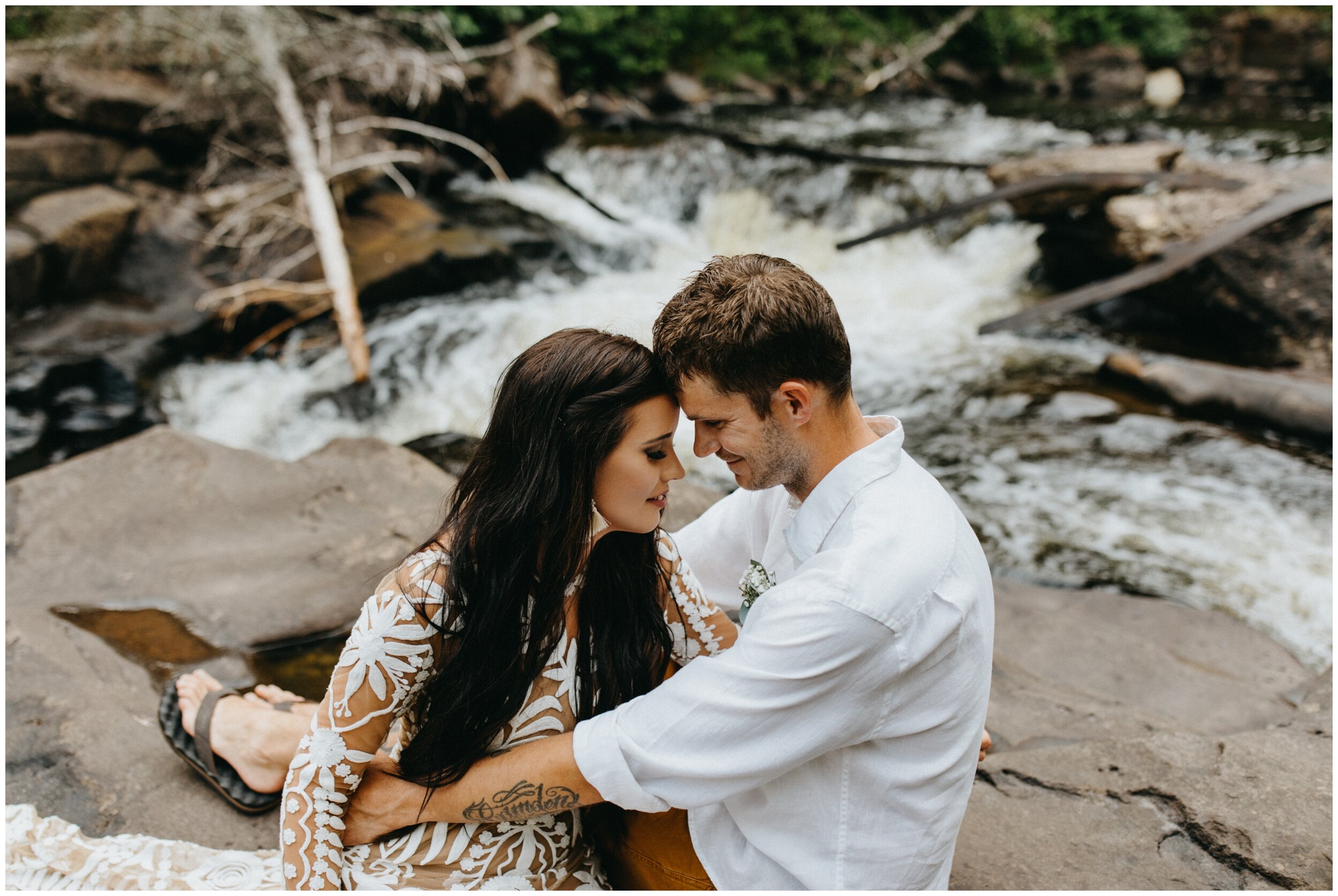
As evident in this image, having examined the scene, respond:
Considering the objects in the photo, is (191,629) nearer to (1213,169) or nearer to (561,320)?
(561,320)

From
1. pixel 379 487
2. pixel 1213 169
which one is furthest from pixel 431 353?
pixel 1213 169

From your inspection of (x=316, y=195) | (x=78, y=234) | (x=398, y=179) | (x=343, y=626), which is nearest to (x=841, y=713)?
(x=343, y=626)

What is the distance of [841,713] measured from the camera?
4.82ft

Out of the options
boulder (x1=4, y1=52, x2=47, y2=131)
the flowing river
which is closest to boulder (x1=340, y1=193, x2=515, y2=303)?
the flowing river

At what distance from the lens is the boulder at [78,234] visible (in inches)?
262

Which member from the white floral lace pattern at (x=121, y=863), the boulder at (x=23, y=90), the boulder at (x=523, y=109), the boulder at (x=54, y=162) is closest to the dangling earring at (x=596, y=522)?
the white floral lace pattern at (x=121, y=863)

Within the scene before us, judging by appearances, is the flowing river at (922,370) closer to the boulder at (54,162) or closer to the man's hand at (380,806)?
the man's hand at (380,806)

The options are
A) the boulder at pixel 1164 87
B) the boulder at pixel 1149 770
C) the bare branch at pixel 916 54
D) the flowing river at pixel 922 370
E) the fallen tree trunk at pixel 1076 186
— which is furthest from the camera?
the bare branch at pixel 916 54

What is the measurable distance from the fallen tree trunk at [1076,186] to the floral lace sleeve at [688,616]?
18.2 feet

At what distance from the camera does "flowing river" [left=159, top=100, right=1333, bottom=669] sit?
14.3 ft

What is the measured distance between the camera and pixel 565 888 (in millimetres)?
1846

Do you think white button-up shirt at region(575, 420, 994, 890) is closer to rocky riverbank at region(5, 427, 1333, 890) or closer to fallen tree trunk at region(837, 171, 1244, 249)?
rocky riverbank at region(5, 427, 1333, 890)

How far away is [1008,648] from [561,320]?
5025mm

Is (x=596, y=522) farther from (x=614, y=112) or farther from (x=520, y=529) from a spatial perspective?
(x=614, y=112)
